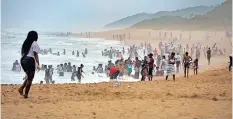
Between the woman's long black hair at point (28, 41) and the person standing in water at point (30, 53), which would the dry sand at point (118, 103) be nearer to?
the person standing in water at point (30, 53)

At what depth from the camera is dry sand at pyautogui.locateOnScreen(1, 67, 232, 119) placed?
659cm

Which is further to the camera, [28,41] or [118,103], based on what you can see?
[118,103]

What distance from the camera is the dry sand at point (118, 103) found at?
21.6ft

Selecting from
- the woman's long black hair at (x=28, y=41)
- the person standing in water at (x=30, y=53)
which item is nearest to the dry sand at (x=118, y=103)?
the person standing in water at (x=30, y=53)

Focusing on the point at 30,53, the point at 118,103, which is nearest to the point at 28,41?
the point at 30,53

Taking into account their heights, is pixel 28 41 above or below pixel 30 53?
above

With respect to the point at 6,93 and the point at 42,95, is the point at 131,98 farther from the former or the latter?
the point at 6,93

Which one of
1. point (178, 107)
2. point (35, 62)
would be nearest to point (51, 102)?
point (35, 62)

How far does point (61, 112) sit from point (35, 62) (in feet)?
4.90

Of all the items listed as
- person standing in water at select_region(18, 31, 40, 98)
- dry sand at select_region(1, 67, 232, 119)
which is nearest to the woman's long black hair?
person standing in water at select_region(18, 31, 40, 98)

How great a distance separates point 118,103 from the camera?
766 centimetres

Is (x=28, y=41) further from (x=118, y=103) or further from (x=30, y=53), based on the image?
(x=118, y=103)

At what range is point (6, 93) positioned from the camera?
8.75 m

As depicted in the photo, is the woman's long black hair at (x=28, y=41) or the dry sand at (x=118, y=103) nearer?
the dry sand at (x=118, y=103)
